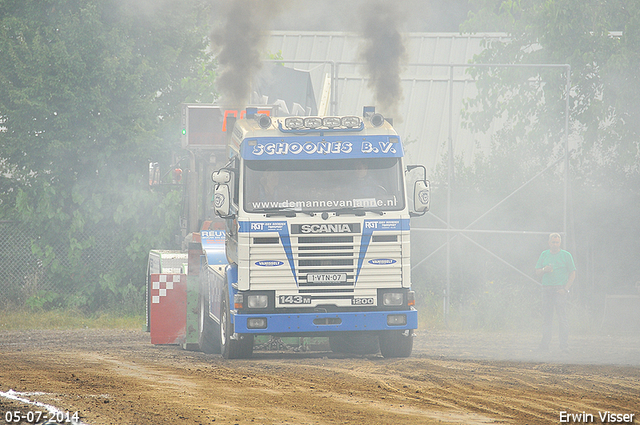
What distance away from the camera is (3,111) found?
755 inches

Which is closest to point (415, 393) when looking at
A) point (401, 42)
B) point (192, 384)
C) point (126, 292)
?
point (192, 384)

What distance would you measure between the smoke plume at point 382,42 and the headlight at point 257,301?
19.6 feet

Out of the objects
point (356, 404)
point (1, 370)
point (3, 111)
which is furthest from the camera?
point (3, 111)

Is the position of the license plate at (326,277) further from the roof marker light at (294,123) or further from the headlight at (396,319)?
the roof marker light at (294,123)

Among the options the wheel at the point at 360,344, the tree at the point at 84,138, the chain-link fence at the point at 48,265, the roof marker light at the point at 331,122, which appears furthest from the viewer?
the tree at the point at 84,138

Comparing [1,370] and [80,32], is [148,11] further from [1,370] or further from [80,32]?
[1,370]

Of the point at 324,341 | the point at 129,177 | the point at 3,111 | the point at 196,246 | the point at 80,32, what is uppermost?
the point at 80,32

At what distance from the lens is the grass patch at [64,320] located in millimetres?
17812

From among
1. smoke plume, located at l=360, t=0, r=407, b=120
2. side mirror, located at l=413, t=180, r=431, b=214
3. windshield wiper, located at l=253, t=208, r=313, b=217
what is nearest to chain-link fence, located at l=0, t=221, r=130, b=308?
A: smoke plume, located at l=360, t=0, r=407, b=120

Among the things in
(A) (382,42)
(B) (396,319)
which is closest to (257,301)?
(B) (396,319)

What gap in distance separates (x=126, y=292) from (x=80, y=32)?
241 inches

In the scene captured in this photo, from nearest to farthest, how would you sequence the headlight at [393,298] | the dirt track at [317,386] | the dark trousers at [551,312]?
the dirt track at [317,386], the headlight at [393,298], the dark trousers at [551,312]

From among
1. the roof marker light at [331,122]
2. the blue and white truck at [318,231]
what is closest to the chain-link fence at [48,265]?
the blue and white truck at [318,231]

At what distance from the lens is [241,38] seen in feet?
51.3
